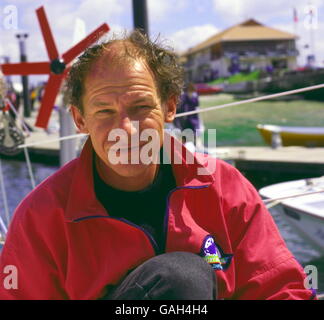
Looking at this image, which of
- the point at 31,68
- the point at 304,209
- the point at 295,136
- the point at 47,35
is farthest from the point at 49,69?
the point at 295,136

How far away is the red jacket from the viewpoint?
1.61 meters

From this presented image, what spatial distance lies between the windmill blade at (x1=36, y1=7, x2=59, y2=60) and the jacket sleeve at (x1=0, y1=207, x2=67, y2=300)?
661 cm

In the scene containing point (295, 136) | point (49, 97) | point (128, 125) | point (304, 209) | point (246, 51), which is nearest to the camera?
point (128, 125)

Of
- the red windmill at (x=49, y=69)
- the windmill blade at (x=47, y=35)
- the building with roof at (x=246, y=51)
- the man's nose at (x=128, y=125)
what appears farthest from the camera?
the building with roof at (x=246, y=51)

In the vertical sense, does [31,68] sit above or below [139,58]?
above

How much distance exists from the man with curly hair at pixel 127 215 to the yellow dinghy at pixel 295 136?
1168 cm

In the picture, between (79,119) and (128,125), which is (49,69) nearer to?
(79,119)

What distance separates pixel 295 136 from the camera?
14.3 meters

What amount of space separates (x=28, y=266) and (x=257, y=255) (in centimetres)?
65

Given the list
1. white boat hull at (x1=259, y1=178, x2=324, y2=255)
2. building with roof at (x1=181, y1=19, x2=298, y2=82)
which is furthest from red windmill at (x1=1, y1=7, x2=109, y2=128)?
building with roof at (x1=181, y1=19, x2=298, y2=82)

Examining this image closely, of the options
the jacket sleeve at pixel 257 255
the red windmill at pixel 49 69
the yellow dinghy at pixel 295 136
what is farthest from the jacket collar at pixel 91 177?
the yellow dinghy at pixel 295 136

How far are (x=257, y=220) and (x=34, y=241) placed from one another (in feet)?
2.13

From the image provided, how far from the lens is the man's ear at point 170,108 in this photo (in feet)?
5.81

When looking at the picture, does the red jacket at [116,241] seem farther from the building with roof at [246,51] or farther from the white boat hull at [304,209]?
the building with roof at [246,51]
